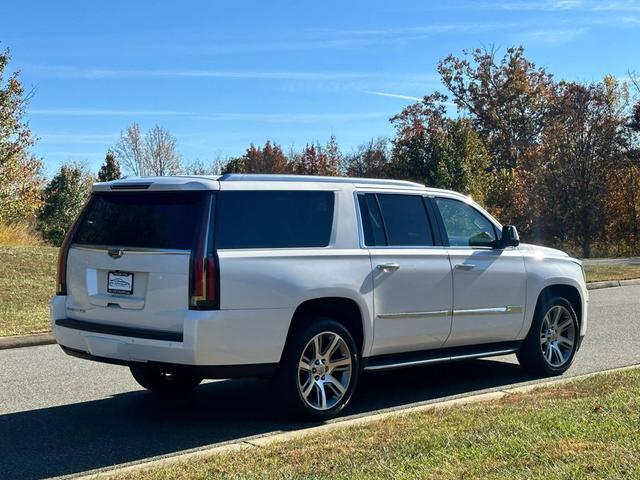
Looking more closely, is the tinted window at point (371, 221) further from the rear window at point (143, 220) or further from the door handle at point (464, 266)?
the rear window at point (143, 220)

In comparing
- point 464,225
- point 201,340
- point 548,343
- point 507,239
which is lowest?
point 548,343

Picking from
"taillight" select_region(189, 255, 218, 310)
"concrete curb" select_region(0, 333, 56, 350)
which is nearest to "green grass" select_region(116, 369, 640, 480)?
"taillight" select_region(189, 255, 218, 310)

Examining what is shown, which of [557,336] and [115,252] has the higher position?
[115,252]

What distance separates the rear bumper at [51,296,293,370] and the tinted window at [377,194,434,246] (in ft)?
4.93

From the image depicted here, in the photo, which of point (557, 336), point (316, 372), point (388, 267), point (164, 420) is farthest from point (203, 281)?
point (557, 336)

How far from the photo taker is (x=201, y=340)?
563cm

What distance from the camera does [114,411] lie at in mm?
6836

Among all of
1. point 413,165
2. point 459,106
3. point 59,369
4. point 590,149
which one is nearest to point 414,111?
point 459,106

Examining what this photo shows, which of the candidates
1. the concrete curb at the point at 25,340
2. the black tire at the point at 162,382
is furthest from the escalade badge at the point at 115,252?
the concrete curb at the point at 25,340

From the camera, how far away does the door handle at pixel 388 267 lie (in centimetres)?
671

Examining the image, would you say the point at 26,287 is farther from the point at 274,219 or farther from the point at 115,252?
the point at 274,219

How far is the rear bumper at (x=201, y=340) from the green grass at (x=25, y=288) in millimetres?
5348

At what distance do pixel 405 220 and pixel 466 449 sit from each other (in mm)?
2777

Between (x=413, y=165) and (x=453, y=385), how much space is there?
2294 centimetres
